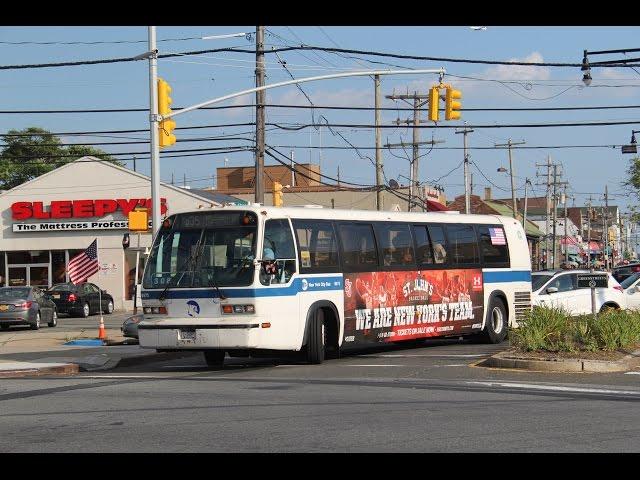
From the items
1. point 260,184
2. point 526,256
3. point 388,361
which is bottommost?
point 388,361

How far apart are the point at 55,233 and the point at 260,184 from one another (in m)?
25.9

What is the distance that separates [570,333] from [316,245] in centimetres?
473

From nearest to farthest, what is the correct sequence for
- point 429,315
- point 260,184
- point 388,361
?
point 388,361 < point 429,315 < point 260,184

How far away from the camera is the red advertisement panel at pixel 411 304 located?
19.5 metres

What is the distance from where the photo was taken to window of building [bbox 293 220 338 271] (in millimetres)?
18250

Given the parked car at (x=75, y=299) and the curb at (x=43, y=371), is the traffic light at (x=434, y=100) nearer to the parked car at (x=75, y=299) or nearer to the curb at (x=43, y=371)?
the curb at (x=43, y=371)

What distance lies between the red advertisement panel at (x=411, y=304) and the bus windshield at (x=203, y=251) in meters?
2.59

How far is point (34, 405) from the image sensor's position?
500 inches

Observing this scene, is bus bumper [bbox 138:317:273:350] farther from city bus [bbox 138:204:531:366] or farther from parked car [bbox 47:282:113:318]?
parked car [bbox 47:282:113:318]

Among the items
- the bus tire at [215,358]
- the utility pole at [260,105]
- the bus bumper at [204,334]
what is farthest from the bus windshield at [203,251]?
the utility pole at [260,105]

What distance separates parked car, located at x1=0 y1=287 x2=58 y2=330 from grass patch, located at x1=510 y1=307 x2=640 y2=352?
21.1m
